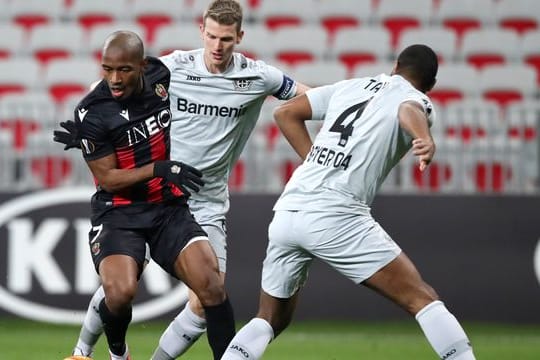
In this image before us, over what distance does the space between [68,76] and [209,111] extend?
22.8ft

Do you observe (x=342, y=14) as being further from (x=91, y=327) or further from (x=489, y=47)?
(x=91, y=327)

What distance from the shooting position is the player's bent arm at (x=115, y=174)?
6621 mm

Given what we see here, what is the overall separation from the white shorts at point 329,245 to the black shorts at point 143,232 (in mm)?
582

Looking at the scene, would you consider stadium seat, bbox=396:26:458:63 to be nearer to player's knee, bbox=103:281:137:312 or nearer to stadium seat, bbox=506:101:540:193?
stadium seat, bbox=506:101:540:193

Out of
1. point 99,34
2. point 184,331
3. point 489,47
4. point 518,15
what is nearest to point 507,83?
point 489,47

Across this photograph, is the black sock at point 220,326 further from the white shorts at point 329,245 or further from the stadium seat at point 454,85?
the stadium seat at point 454,85

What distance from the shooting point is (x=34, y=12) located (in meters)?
15.4

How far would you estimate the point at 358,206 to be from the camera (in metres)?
6.42

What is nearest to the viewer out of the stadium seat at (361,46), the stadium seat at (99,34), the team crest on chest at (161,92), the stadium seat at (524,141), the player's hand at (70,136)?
the player's hand at (70,136)

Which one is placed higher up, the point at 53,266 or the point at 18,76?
the point at 18,76

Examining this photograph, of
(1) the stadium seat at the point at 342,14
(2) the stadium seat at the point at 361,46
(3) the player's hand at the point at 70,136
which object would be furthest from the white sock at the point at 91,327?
(1) the stadium seat at the point at 342,14

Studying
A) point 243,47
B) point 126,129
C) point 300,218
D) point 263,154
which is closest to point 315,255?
point 300,218

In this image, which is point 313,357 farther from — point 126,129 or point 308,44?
point 308,44

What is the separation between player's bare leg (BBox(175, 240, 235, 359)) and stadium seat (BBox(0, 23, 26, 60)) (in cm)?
879
